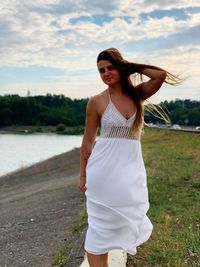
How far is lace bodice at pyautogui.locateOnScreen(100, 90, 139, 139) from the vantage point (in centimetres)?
405

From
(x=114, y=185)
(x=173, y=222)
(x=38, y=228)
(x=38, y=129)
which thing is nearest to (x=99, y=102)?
(x=114, y=185)

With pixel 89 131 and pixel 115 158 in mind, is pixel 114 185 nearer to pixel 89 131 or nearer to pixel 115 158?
pixel 115 158

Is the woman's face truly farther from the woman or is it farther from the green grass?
the green grass

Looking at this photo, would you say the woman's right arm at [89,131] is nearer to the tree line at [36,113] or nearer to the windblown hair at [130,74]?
the windblown hair at [130,74]

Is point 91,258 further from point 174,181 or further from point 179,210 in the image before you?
point 174,181

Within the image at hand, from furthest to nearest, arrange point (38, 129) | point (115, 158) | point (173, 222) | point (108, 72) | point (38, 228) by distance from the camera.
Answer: point (38, 129) < point (38, 228) < point (173, 222) < point (108, 72) < point (115, 158)

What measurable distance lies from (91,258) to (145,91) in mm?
1356

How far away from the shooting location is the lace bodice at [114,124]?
Result: 4.05 metres

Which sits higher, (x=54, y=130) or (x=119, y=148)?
(x=119, y=148)

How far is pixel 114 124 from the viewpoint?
4.05 m

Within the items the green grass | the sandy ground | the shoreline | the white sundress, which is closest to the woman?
the white sundress

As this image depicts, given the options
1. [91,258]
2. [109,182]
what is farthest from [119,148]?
[91,258]

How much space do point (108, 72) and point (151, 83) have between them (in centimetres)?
34

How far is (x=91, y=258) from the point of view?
4184 millimetres
